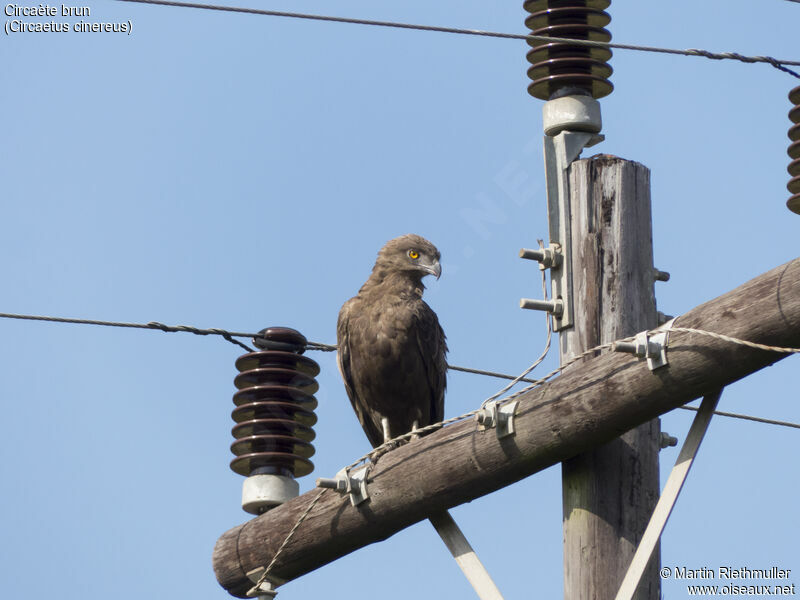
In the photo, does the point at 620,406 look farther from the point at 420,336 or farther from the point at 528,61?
the point at 420,336

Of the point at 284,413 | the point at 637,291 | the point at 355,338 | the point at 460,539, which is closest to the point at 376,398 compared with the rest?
the point at 355,338

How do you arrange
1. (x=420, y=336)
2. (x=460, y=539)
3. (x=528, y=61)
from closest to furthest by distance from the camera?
(x=460, y=539) → (x=528, y=61) → (x=420, y=336)

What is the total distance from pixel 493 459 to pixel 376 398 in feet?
9.52

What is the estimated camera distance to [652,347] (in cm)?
513

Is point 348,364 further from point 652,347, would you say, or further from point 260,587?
point 652,347

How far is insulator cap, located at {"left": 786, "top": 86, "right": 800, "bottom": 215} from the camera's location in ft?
20.9

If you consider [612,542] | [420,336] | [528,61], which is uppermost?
[528,61]

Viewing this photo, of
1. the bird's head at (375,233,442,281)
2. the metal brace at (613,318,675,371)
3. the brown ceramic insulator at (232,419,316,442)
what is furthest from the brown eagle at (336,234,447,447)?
the metal brace at (613,318,675,371)

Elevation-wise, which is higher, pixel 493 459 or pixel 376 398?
pixel 376 398

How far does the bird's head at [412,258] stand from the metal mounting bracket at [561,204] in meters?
2.49

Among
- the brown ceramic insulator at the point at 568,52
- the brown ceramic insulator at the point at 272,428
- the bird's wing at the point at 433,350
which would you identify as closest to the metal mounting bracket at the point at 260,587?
the brown ceramic insulator at the point at 272,428

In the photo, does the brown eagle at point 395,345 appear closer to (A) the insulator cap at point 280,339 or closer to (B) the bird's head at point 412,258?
(B) the bird's head at point 412,258

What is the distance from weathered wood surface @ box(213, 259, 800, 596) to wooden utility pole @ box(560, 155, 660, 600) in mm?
242

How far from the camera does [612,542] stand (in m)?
5.55
